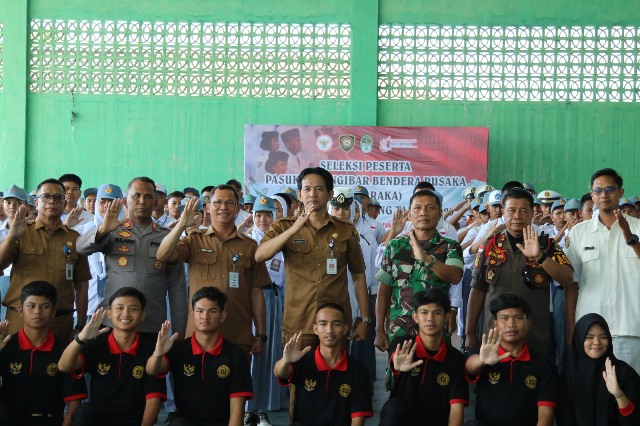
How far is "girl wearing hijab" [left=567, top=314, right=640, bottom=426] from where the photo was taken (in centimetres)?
424

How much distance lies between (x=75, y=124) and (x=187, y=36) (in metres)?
2.37

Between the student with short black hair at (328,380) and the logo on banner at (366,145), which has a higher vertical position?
the logo on banner at (366,145)

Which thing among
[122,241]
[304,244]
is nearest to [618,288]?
[304,244]

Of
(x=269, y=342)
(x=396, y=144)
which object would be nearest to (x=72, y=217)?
(x=269, y=342)

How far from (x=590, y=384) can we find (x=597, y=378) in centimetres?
5

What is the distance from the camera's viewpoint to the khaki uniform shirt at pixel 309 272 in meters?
4.54

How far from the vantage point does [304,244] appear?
180 inches

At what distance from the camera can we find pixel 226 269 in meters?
4.70

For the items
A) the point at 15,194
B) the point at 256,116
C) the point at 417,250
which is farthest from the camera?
the point at 256,116

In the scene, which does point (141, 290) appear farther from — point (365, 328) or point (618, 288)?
point (618, 288)

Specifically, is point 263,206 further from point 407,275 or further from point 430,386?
point 430,386

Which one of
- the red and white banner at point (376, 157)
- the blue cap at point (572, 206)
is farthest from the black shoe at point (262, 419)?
the red and white banner at point (376, 157)

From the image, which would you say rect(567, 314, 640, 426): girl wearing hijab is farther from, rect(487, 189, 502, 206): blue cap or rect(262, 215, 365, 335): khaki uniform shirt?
rect(487, 189, 502, 206): blue cap

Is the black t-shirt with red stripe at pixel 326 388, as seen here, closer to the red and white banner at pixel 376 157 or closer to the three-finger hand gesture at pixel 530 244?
the three-finger hand gesture at pixel 530 244
